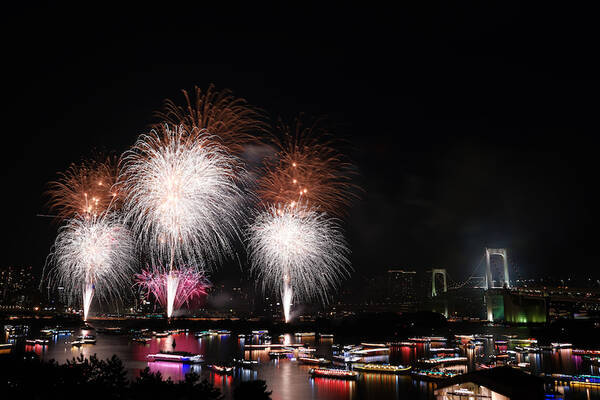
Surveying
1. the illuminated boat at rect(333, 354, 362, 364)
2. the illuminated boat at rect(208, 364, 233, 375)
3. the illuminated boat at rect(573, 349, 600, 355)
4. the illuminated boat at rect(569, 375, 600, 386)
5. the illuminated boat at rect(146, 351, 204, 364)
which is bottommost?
the illuminated boat at rect(573, 349, 600, 355)

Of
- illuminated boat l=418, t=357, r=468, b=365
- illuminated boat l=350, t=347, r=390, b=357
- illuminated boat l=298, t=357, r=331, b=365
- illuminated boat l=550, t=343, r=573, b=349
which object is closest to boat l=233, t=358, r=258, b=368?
illuminated boat l=298, t=357, r=331, b=365

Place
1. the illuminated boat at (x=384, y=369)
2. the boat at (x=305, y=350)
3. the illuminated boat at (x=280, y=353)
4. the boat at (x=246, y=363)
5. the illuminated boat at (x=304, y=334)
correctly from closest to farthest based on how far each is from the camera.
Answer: the illuminated boat at (x=384, y=369) → the boat at (x=246, y=363) → the illuminated boat at (x=280, y=353) → the boat at (x=305, y=350) → the illuminated boat at (x=304, y=334)

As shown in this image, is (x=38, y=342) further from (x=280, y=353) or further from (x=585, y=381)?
(x=585, y=381)

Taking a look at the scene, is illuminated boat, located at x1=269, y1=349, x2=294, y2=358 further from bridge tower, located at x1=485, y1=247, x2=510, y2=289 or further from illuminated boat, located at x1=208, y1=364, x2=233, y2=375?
bridge tower, located at x1=485, y1=247, x2=510, y2=289

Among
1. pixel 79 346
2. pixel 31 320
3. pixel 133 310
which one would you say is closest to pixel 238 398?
pixel 79 346

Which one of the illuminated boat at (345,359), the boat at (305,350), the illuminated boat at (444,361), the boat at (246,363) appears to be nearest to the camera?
the boat at (246,363)

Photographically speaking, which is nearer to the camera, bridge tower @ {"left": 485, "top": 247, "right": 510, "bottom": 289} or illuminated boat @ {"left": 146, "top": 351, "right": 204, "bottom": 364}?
illuminated boat @ {"left": 146, "top": 351, "right": 204, "bottom": 364}

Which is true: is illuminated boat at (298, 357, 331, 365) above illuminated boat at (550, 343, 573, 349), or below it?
above

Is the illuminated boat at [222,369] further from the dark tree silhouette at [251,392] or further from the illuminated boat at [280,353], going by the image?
the dark tree silhouette at [251,392]

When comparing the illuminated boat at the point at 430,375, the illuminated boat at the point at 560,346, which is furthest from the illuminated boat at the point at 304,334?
the illuminated boat at the point at 430,375

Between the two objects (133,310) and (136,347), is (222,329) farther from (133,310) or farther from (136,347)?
(133,310)
